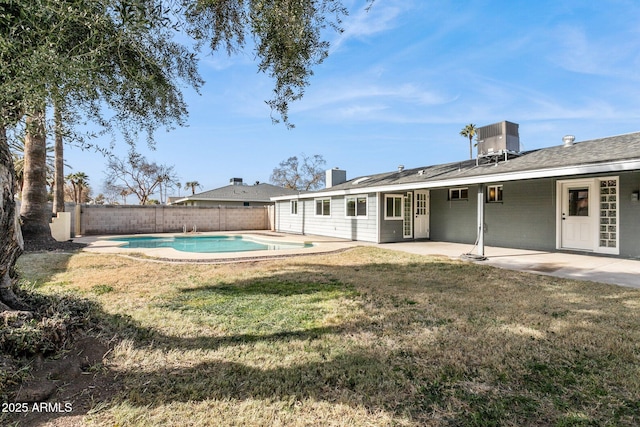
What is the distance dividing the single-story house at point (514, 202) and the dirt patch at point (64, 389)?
8.89 meters

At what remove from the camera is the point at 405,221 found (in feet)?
44.2

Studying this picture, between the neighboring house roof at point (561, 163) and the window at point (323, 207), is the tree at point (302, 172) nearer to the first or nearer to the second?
the window at point (323, 207)

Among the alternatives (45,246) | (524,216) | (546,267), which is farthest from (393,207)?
(45,246)

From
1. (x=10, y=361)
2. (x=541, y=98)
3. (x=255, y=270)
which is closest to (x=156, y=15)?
(x=10, y=361)

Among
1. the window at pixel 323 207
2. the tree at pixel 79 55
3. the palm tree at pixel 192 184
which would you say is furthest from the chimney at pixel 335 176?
the palm tree at pixel 192 184

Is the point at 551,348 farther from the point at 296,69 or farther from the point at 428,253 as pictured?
the point at 428,253

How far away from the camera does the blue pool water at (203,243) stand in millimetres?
13477

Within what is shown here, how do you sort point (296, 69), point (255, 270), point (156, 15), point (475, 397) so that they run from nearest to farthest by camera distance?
point (475, 397) < point (156, 15) < point (296, 69) < point (255, 270)

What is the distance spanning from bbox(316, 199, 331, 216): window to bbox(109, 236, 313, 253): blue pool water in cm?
344

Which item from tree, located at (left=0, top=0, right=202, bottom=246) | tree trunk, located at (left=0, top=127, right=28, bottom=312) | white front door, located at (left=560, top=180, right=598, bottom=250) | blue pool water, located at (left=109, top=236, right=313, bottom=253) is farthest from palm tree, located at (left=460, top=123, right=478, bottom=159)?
tree trunk, located at (left=0, top=127, right=28, bottom=312)

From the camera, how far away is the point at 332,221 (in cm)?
1568

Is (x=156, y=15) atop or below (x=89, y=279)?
atop

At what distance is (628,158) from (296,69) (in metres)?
7.22

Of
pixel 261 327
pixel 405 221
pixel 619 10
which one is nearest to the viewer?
pixel 261 327
